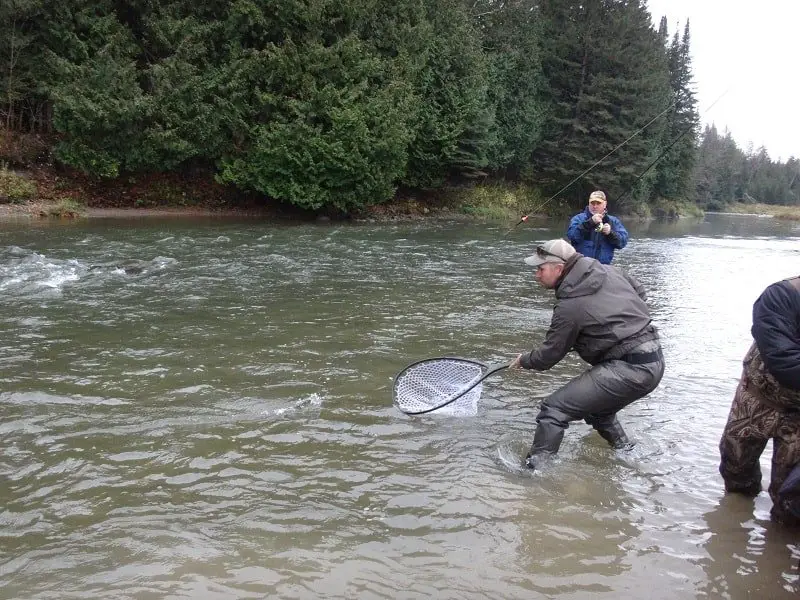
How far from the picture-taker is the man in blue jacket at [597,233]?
29.9 feet

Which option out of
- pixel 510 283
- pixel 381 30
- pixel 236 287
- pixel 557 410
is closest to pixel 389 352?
pixel 557 410

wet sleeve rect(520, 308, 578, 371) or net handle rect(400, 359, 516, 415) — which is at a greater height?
wet sleeve rect(520, 308, 578, 371)

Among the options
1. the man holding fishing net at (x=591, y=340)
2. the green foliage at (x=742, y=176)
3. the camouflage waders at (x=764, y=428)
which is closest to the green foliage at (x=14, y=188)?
the man holding fishing net at (x=591, y=340)

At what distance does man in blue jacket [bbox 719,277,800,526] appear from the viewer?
13.5 ft

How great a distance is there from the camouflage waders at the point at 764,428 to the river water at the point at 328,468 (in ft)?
0.99

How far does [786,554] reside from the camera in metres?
4.20

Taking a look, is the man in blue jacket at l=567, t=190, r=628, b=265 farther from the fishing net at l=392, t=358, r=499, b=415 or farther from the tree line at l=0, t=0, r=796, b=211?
the tree line at l=0, t=0, r=796, b=211

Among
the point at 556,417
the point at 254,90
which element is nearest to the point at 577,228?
the point at 556,417

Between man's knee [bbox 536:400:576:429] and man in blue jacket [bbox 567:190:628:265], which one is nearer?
man's knee [bbox 536:400:576:429]

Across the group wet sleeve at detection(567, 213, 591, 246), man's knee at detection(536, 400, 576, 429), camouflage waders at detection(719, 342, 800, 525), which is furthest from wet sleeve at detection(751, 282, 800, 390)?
wet sleeve at detection(567, 213, 591, 246)

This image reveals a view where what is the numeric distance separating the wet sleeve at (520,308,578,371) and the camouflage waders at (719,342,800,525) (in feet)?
4.24

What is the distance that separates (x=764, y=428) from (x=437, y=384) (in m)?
2.98

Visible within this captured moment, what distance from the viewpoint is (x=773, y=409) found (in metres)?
4.44

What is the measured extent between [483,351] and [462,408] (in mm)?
2521
